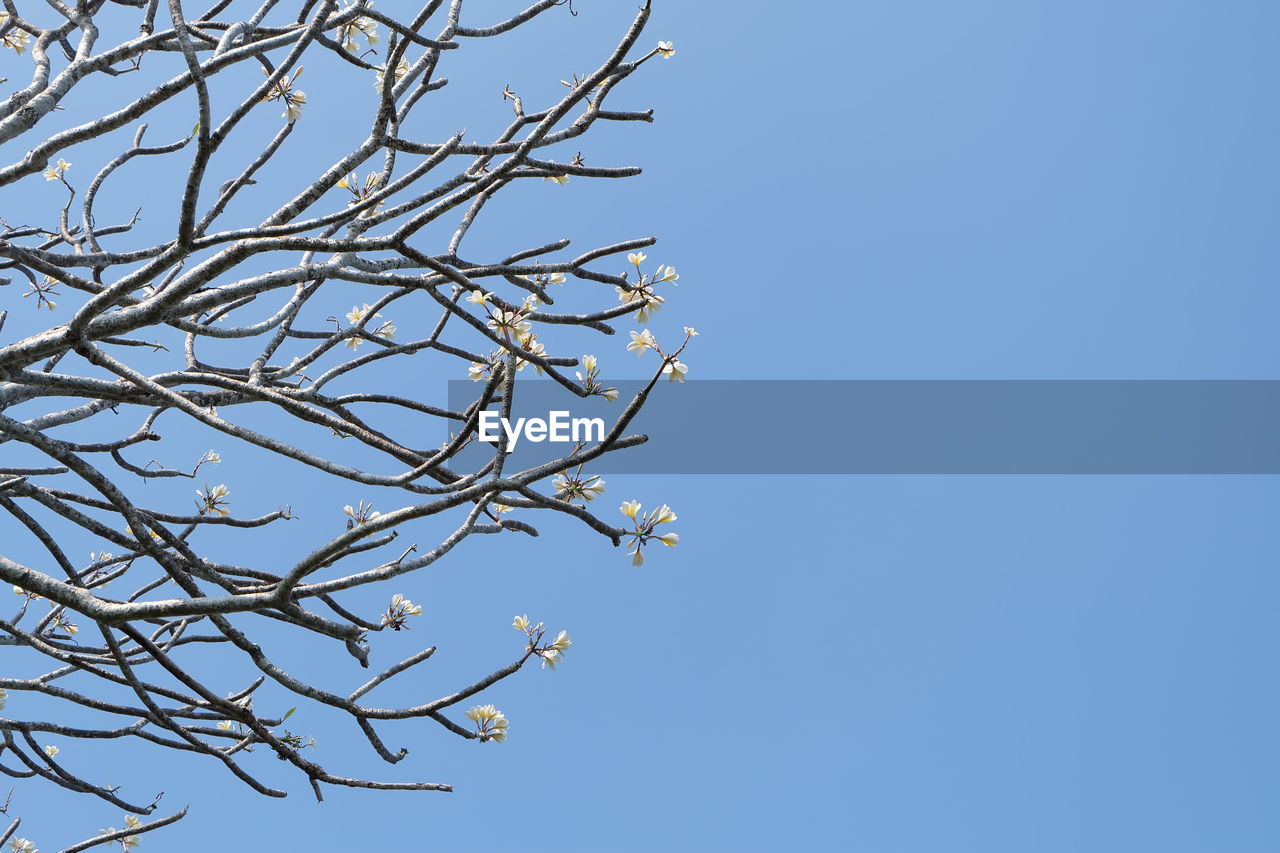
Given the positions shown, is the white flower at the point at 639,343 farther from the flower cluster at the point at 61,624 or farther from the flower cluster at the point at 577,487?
the flower cluster at the point at 61,624

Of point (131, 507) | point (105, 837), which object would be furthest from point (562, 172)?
point (105, 837)

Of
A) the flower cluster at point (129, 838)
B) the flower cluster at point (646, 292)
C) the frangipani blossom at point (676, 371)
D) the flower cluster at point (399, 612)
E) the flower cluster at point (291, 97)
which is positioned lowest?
the flower cluster at point (129, 838)

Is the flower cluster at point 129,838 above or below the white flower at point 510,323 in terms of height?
below

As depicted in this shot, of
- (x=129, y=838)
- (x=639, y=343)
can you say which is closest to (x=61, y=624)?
(x=129, y=838)

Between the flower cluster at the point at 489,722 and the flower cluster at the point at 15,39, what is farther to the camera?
the flower cluster at the point at 15,39

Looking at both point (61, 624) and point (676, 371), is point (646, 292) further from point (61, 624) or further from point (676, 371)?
point (61, 624)

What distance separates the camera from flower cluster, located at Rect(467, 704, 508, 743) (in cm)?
335

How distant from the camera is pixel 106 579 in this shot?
452 centimetres

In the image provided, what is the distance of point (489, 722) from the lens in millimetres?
3375

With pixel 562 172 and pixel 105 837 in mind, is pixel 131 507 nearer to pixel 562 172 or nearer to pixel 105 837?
pixel 562 172

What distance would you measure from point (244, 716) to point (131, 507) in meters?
0.88

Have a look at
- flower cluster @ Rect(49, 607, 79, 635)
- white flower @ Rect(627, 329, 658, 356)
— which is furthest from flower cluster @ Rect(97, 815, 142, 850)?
white flower @ Rect(627, 329, 658, 356)

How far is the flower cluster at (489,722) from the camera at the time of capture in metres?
3.35

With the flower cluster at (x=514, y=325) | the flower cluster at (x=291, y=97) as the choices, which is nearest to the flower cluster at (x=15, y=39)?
the flower cluster at (x=291, y=97)
